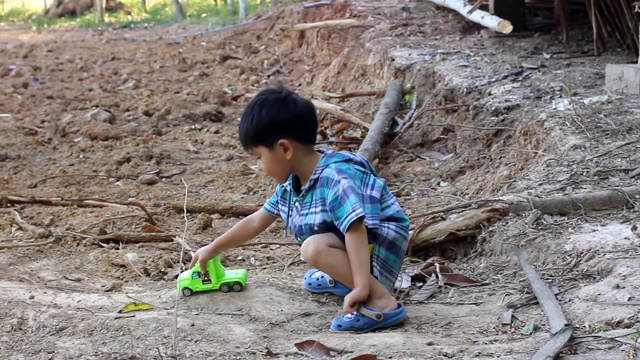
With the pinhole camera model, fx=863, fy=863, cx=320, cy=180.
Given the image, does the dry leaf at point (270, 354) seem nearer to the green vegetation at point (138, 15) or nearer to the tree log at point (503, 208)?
the tree log at point (503, 208)

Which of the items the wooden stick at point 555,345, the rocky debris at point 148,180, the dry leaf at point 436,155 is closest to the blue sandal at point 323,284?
the wooden stick at point 555,345

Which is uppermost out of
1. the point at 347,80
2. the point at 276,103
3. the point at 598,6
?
the point at 276,103

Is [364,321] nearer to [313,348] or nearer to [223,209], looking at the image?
[313,348]

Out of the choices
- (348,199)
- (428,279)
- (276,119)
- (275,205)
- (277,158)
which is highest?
(276,119)

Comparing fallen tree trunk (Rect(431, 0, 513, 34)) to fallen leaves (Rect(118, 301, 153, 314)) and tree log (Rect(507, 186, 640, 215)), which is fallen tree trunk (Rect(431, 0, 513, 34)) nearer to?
tree log (Rect(507, 186, 640, 215))

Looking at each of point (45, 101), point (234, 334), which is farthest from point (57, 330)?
point (45, 101)

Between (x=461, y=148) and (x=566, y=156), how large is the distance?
1.33 meters

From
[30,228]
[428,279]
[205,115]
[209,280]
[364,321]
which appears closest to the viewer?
[364,321]

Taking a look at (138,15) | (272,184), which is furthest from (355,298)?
(138,15)

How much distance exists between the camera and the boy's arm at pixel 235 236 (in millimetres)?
3537

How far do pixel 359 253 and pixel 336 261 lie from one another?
5.1 inches

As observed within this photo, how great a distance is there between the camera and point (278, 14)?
43.1ft

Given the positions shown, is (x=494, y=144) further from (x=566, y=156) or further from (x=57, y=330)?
(x=57, y=330)

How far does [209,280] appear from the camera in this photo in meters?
3.65
